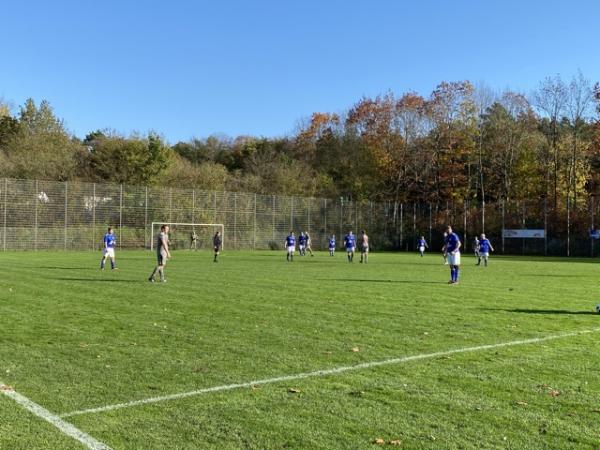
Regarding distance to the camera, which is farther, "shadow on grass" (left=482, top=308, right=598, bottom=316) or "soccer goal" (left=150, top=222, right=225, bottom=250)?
"soccer goal" (left=150, top=222, right=225, bottom=250)

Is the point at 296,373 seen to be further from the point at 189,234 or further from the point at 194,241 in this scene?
the point at 189,234

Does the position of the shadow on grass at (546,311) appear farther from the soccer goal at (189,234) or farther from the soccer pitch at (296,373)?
the soccer goal at (189,234)

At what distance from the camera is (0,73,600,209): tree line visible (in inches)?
2111

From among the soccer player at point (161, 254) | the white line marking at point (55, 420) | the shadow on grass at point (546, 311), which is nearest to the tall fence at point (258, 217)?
the soccer player at point (161, 254)

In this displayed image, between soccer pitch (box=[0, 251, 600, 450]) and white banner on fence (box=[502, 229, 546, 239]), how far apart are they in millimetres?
41205

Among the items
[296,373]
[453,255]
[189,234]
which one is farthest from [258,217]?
[296,373]

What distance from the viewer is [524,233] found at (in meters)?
52.9

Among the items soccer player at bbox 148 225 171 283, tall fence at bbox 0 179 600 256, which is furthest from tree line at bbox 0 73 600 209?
soccer player at bbox 148 225 171 283

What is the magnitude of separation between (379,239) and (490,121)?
16.8 meters

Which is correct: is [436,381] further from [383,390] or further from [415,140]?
[415,140]

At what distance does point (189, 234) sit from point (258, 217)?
21.7 feet

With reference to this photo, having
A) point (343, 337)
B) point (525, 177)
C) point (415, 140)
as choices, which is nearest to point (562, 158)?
point (525, 177)

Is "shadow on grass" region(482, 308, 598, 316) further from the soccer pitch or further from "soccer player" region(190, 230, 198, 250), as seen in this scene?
"soccer player" region(190, 230, 198, 250)

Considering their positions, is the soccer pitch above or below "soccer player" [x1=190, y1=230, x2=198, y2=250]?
below
